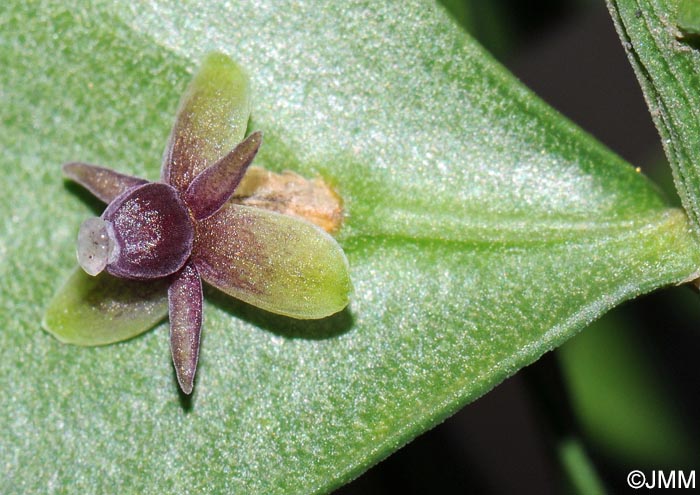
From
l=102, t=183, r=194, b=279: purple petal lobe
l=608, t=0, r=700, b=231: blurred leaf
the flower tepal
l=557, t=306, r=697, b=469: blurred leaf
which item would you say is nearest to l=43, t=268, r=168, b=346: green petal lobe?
the flower tepal

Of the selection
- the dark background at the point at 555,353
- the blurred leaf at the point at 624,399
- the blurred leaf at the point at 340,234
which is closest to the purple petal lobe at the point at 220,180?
the blurred leaf at the point at 340,234

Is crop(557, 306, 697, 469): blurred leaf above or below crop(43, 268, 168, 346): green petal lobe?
below

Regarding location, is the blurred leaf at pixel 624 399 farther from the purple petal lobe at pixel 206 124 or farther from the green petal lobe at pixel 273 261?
the purple petal lobe at pixel 206 124

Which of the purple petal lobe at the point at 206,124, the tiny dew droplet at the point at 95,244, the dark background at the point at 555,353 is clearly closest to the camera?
the tiny dew droplet at the point at 95,244

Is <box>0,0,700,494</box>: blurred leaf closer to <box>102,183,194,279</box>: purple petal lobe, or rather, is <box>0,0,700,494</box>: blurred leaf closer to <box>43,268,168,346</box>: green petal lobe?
<box>43,268,168,346</box>: green petal lobe

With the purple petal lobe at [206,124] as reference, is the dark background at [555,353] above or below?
below

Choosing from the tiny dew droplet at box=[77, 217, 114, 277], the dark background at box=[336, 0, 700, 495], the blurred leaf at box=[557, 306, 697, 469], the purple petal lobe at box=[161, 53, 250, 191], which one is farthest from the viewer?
the blurred leaf at box=[557, 306, 697, 469]
